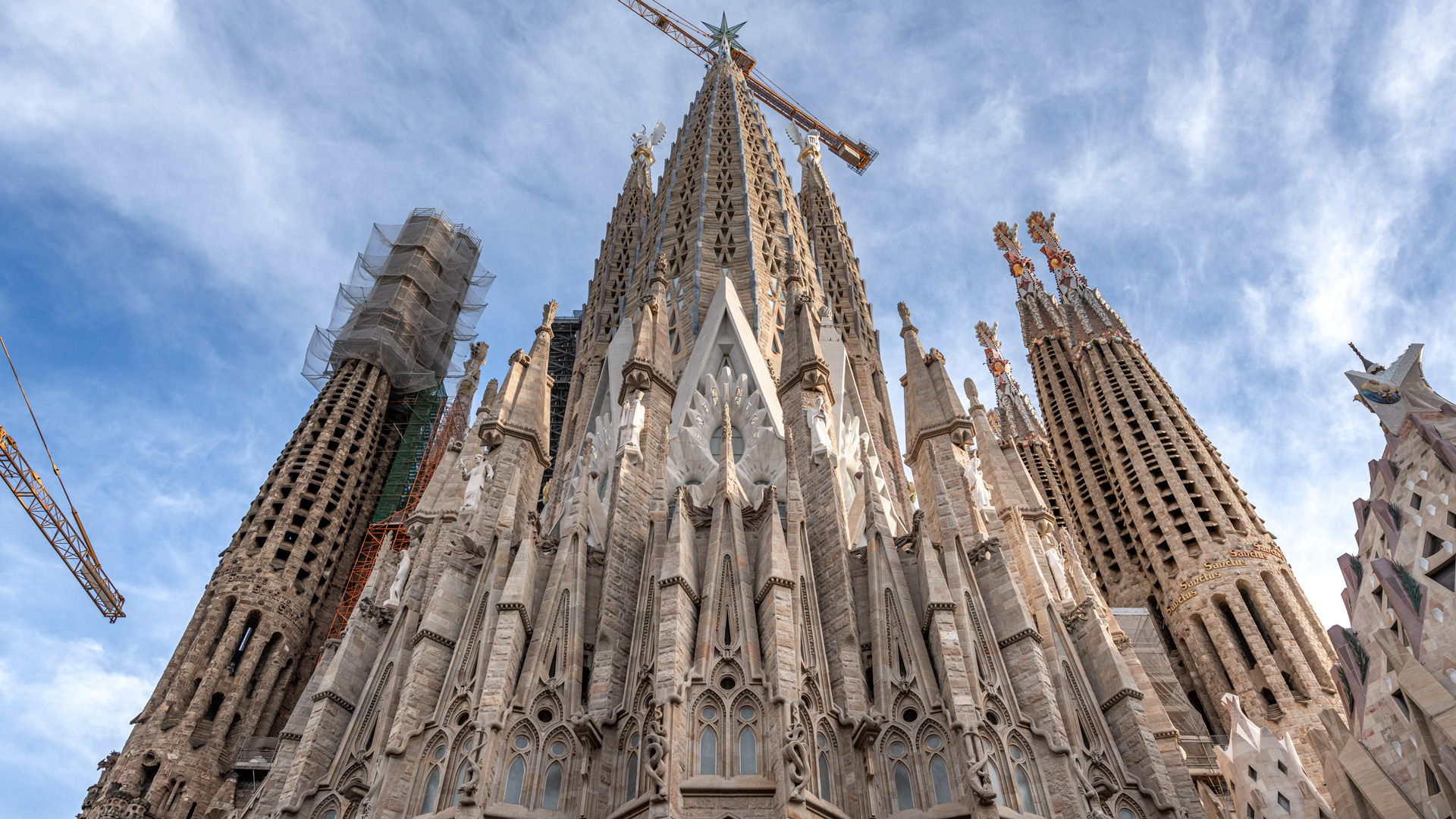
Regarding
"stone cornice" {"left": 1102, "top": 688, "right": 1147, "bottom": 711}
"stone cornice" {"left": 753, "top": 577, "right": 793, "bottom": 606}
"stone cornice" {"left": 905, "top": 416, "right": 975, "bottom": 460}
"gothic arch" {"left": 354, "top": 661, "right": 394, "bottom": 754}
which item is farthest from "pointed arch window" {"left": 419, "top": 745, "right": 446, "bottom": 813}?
"stone cornice" {"left": 905, "top": 416, "right": 975, "bottom": 460}

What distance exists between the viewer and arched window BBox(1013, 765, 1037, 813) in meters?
12.0

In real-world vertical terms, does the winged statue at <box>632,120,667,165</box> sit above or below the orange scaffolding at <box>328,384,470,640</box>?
above

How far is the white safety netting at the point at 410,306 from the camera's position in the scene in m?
47.0

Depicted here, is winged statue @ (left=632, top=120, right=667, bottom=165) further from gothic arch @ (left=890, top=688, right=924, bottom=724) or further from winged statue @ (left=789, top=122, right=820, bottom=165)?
gothic arch @ (left=890, top=688, right=924, bottom=724)

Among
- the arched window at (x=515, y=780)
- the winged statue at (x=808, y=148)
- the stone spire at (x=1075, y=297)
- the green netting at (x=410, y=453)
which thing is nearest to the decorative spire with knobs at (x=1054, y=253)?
the stone spire at (x=1075, y=297)

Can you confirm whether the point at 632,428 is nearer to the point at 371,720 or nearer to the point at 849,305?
the point at 371,720

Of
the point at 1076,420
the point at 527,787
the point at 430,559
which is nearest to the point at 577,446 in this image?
the point at 430,559

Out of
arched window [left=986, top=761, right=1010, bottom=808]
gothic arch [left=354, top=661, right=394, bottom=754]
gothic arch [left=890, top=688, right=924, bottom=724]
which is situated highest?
gothic arch [left=354, top=661, right=394, bottom=754]

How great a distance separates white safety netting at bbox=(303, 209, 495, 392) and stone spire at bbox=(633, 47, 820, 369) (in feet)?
63.2

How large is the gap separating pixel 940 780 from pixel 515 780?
509 cm

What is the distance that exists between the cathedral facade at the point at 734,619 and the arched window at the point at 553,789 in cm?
5

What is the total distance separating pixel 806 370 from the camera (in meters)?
18.8

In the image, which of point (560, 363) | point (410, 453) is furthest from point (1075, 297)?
point (410, 453)

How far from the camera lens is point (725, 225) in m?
25.8
